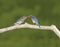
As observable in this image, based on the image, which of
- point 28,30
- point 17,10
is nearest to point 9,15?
point 17,10

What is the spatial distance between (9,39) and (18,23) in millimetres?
85

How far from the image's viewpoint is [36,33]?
4.20 feet

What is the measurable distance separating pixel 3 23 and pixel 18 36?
0.13 m

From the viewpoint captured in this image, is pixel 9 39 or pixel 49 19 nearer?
pixel 9 39

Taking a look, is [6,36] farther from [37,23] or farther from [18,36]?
[37,23]

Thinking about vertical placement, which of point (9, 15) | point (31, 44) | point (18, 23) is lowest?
point (31, 44)

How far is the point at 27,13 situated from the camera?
1403 millimetres

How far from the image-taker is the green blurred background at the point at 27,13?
4.06ft

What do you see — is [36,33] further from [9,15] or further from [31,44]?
[9,15]

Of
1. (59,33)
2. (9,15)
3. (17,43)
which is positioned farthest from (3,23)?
(59,33)

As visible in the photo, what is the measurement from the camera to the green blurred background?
124 cm

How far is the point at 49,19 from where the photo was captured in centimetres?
138

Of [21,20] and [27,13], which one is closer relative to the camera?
[21,20]

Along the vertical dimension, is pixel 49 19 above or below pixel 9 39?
above
